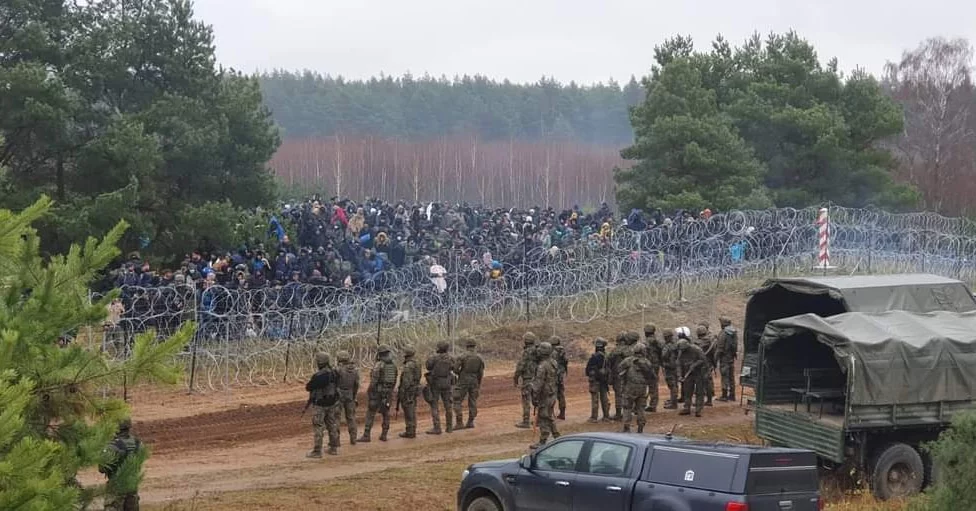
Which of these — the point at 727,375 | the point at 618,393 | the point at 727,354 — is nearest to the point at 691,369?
the point at 618,393

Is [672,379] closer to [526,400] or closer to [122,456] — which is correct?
[526,400]

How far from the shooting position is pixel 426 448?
18.6 meters

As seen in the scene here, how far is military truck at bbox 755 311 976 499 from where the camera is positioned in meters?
14.7

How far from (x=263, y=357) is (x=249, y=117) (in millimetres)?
10190

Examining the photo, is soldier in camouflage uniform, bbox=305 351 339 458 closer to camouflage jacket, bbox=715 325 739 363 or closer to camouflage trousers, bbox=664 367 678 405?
camouflage trousers, bbox=664 367 678 405

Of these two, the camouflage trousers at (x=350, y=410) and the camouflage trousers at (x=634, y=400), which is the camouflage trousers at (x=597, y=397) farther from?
the camouflage trousers at (x=350, y=410)

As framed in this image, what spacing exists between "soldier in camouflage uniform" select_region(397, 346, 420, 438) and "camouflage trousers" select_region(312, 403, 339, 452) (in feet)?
4.23

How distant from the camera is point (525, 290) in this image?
89.0 feet

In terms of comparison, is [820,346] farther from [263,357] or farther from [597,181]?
[597,181]

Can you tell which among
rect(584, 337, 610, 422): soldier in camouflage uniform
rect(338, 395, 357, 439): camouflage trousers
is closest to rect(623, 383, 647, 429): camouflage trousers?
rect(584, 337, 610, 422): soldier in camouflage uniform

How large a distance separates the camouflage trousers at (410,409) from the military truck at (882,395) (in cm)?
552

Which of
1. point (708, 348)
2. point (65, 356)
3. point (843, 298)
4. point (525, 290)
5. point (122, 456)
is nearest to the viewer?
point (65, 356)

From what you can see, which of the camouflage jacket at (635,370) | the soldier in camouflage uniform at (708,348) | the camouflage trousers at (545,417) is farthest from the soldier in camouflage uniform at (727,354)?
the camouflage trousers at (545,417)

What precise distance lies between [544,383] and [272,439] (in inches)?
172
